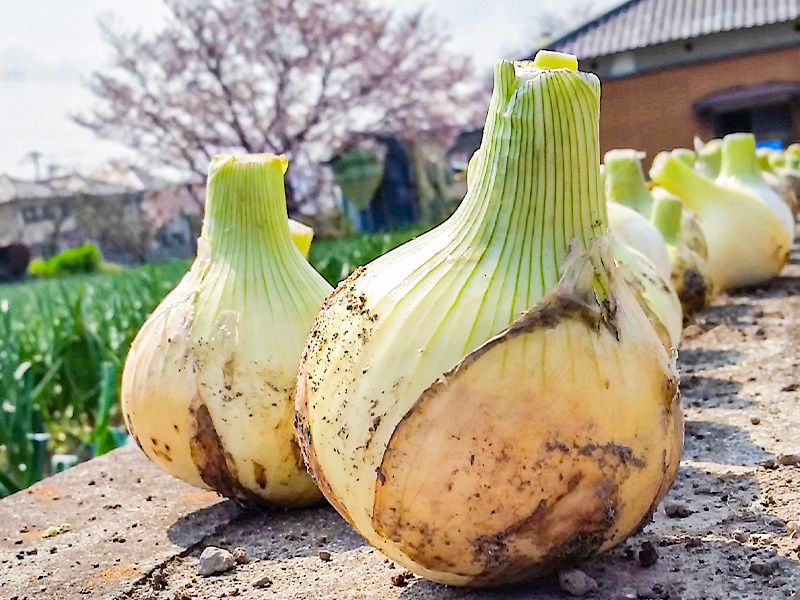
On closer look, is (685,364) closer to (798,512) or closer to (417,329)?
(798,512)

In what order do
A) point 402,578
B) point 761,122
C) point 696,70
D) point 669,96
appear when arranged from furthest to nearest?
point 669,96 → point 761,122 → point 696,70 → point 402,578

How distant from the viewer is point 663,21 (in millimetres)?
16703

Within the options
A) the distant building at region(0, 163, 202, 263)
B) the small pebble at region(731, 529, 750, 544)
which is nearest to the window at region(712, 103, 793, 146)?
the distant building at region(0, 163, 202, 263)

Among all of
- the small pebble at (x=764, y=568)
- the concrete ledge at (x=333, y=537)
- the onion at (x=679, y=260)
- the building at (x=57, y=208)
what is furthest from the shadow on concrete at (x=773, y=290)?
the building at (x=57, y=208)

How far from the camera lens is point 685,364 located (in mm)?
2549

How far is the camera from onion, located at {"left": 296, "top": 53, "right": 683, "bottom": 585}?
36.1 inches

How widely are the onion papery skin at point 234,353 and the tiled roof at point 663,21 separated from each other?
1543 cm

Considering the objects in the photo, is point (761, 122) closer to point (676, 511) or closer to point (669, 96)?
point (669, 96)

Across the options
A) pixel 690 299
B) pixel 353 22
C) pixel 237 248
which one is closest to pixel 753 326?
pixel 690 299

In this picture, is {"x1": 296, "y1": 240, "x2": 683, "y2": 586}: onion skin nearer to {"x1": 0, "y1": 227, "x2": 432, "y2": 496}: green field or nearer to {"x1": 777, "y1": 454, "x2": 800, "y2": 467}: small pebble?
{"x1": 777, "y1": 454, "x2": 800, "y2": 467}: small pebble

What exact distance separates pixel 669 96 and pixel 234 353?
1612 centimetres

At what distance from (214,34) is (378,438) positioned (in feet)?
49.9

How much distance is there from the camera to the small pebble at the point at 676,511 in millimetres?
1289

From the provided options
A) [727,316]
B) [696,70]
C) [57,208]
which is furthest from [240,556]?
[57,208]
